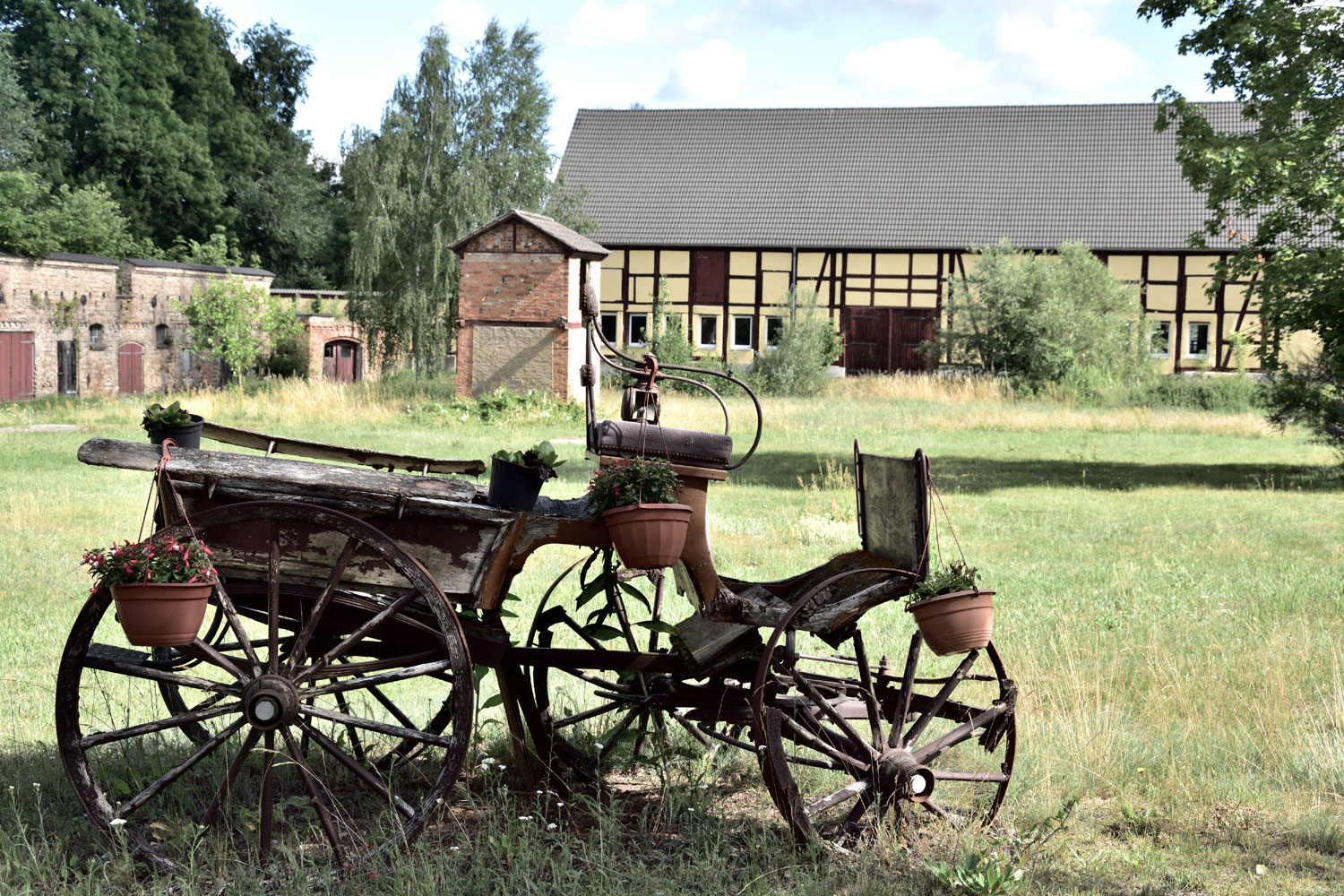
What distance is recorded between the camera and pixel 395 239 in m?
30.7

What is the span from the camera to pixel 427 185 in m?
31.3

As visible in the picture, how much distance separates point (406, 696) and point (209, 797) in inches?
68.1

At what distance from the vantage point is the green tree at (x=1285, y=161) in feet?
46.5

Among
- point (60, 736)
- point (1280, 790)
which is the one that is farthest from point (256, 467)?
point (1280, 790)

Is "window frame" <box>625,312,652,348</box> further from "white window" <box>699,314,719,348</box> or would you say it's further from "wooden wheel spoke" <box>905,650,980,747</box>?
"wooden wheel spoke" <box>905,650,980,747</box>

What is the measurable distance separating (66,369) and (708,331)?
16587 mm

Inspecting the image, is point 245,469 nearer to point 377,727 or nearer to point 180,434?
point 180,434

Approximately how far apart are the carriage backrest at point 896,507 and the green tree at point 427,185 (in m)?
26.4

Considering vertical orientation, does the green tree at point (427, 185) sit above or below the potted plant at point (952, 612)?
above

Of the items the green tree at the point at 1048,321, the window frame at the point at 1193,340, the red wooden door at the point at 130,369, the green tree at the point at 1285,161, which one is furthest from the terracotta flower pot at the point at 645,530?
the window frame at the point at 1193,340

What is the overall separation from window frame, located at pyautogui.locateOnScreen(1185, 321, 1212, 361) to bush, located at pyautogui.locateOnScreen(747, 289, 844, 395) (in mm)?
10142

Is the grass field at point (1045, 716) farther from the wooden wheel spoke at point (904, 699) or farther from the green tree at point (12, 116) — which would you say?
the green tree at point (12, 116)

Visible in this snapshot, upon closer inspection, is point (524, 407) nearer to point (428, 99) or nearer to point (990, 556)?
point (428, 99)

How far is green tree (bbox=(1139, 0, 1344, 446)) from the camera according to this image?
558 inches
